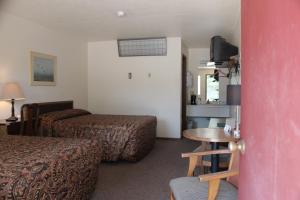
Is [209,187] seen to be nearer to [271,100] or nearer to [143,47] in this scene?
[271,100]

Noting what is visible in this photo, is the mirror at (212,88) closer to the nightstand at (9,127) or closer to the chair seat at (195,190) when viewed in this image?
the nightstand at (9,127)

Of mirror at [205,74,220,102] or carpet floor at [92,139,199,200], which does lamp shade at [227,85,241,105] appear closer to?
carpet floor at [92,139,199,200]

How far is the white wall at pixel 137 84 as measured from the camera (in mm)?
5555

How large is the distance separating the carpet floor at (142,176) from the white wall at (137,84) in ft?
4.04

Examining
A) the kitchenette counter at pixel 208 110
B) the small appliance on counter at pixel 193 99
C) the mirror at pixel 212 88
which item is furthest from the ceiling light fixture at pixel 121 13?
the mirror at pixel 212 88

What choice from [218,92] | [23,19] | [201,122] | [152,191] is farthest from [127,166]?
[218,92]

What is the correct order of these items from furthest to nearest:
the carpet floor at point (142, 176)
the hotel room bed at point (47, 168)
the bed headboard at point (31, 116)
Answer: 1. the bed headboard at point (31, 116)
2. the carpet floor at point (142, 176)
3. the hotel room bed at point (47, 168)

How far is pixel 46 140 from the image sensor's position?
2482mm

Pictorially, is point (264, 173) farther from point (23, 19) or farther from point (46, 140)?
point (23, 19)

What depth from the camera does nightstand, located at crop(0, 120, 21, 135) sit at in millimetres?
3237

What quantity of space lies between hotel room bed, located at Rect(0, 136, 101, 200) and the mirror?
4625 mm

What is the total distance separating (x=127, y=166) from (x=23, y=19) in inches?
113

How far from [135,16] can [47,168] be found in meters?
2.81

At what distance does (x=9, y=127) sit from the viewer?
11.1 feet
